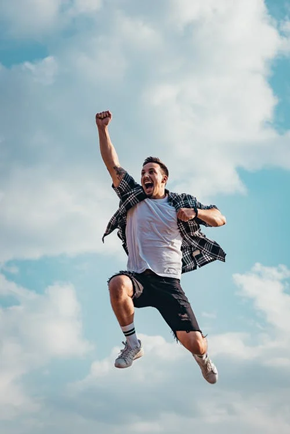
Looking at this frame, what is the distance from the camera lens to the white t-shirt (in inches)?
345

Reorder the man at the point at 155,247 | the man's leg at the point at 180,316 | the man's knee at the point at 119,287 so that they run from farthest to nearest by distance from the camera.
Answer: the man's leg at the point at 180,316, the man at the point at 155,247, the man's knee at the point at 119,287

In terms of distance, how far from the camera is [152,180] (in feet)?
29.7

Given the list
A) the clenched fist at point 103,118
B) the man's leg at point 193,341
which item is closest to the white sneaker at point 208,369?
the man's leg at point 193,341

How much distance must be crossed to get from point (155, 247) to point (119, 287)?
92 centimetres

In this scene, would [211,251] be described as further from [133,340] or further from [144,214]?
[133,340]

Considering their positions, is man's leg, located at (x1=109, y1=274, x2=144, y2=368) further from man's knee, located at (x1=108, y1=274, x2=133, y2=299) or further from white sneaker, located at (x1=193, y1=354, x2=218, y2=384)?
white sneaker, located at (x1=193, y1=354, x2=218, y2=384)

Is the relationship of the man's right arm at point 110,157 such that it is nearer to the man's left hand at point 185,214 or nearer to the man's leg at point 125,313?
the man's left hand at point 185,214

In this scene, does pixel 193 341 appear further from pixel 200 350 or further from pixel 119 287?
pixel 119 287

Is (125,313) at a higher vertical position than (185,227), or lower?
lower

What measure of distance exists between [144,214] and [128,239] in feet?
1.39

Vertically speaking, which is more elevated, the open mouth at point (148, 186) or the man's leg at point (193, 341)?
the open mouth at point (148, 186)

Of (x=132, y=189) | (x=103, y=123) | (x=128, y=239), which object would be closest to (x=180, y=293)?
(x=128, y=239)

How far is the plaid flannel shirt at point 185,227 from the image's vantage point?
9070mm

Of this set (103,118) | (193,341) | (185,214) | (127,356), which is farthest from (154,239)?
(103,118)
